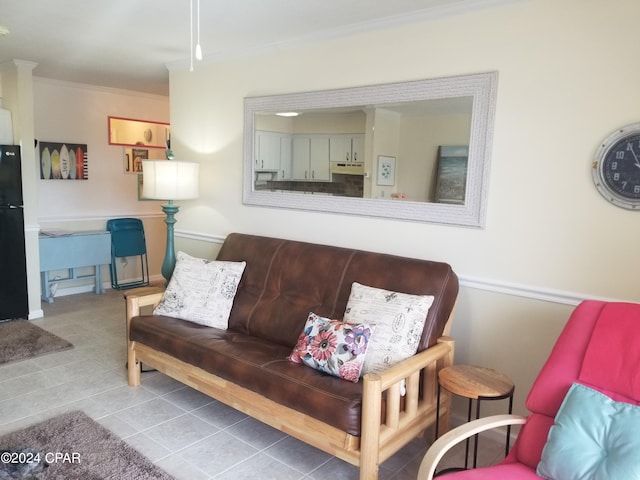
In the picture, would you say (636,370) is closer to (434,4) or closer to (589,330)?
(589,330)

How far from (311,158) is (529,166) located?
1.42 metres

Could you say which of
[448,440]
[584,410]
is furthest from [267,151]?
[584,410]

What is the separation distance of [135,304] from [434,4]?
2554 millimetres

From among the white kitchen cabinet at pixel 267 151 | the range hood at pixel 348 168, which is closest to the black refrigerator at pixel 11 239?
the white kitchen cabinet at pixel 267 151

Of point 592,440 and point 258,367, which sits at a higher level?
point 592,440

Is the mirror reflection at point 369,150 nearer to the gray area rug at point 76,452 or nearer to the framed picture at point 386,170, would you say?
the framed picture at point 386,170

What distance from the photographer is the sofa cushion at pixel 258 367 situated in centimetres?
206

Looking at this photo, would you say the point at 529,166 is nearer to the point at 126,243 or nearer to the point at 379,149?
the point at 379,149

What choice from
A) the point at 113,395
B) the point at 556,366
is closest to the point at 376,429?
the point at 556,366

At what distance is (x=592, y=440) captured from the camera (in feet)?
5.07

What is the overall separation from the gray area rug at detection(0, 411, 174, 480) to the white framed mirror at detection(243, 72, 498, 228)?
1.81 meters

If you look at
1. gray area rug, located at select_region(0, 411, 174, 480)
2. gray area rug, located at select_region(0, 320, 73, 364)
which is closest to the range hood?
gray area rug, located at select_region(0, 411, 174, 480)

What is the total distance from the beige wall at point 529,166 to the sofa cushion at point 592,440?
767mm

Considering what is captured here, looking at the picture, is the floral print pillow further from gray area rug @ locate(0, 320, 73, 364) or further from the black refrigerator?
the black refrigerator
